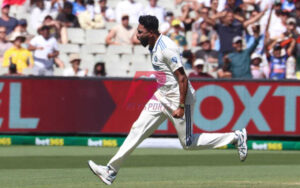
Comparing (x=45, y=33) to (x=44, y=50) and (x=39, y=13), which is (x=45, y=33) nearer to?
(x=44, y=50)

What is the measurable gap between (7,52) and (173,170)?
6.23 metres

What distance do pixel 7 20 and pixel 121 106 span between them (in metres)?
3.68

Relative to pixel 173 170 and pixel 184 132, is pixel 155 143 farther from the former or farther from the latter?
pixel 184 132

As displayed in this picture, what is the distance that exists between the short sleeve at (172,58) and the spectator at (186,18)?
29.6 ft

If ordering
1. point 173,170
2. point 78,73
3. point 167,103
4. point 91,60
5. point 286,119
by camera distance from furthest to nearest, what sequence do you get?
point 91,60
point 78,73
point 286,119
point 173,170
point 167,103

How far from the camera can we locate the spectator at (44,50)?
619 inches

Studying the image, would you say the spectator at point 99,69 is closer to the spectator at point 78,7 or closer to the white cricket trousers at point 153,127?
the spectator at point 78,7

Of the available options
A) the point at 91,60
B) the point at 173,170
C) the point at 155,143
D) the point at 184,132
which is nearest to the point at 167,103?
the point at 184,132

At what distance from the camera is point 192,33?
17.0 metres

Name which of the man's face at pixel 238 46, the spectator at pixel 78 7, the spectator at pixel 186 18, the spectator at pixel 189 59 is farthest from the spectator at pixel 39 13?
the man's face at pixel 238 46

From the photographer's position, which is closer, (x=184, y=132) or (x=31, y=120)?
(x=184, y=132)

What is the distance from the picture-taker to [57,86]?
14.5 m

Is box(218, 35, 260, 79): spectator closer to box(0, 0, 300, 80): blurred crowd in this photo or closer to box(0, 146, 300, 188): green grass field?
box(0, 0, 300, 80): blurred crowd

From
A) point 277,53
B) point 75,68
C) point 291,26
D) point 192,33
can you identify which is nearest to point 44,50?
point 75,68
